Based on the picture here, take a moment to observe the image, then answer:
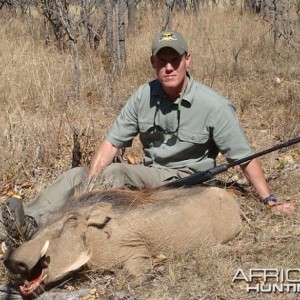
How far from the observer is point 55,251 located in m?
2.50

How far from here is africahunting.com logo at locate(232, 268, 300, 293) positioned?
255 centimetres

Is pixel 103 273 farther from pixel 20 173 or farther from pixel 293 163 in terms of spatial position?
pixel 293 163

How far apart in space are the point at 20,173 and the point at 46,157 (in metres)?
0.28

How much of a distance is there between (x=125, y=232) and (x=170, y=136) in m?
0.98

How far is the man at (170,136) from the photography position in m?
3.29

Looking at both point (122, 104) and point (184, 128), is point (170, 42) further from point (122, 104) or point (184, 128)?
point (122, 104)

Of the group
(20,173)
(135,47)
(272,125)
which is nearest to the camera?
(20,173)

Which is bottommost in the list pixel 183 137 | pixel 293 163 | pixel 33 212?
pixel 293 163

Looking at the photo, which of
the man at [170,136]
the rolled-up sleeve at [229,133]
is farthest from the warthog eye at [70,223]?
the rolled-up sleeve at [229,133]

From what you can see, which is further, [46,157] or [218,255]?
[46,157]

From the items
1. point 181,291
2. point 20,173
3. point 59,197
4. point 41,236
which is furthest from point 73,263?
point 20,173

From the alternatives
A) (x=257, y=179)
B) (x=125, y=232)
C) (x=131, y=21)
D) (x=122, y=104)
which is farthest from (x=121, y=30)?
(x=125, y=232)

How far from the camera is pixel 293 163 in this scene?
443cm

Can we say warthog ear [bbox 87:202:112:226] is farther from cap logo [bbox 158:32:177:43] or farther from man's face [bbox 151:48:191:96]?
cap logo [bbox 158:32:177:43]
